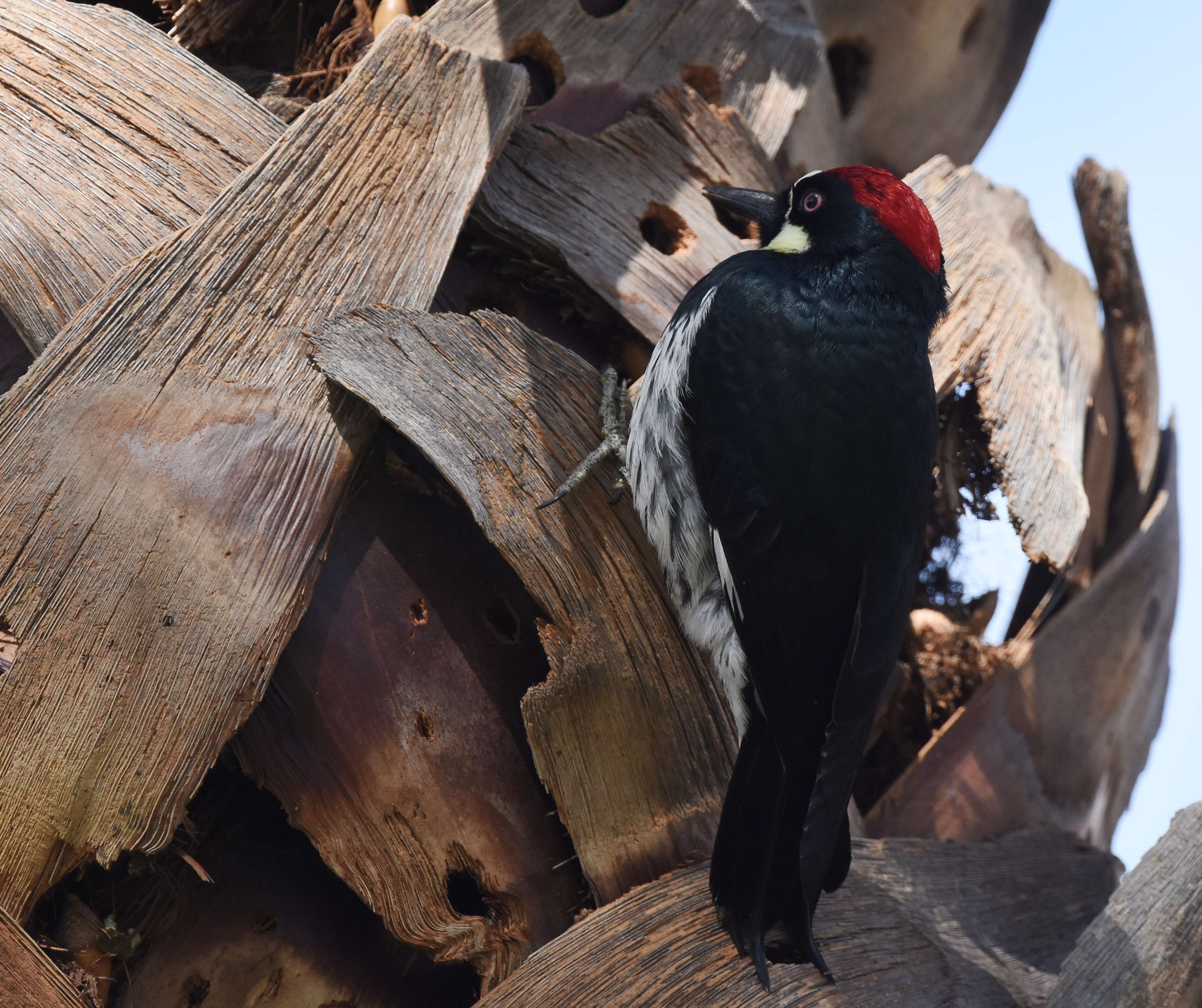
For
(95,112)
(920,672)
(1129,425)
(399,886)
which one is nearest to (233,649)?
(399,886)

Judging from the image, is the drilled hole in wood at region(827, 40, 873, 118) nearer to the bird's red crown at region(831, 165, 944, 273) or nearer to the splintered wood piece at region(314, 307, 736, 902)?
the bird's red crown at region(831, 165, 944, 273)

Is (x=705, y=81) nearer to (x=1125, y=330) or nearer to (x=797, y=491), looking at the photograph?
(x=797, y=491)

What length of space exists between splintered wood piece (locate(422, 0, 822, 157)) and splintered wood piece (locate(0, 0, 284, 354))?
0.42 m

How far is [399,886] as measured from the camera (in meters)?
1.25

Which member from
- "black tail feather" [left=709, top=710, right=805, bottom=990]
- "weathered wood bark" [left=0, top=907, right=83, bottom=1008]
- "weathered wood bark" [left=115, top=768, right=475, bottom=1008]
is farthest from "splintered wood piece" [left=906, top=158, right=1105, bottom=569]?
"weathered wood bark" [left=0, top=907, right=83, bottom=1008]

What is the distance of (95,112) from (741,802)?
1.25m

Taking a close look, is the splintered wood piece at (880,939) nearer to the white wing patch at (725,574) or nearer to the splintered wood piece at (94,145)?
the white wing patch at (725,574)

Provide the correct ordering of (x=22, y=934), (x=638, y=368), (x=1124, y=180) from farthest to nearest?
(x=1124, y=180)
(x=638, y=368)
(x=22, y=934)

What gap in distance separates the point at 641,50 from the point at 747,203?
35 centimetres

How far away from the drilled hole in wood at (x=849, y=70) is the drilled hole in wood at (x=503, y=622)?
1575 mm

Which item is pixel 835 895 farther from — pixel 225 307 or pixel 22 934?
pixel 225 307

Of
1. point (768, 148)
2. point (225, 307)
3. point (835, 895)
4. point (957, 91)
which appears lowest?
point (835, 895)

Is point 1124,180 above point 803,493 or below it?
above

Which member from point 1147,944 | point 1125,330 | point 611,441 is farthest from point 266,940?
point 1125,330
